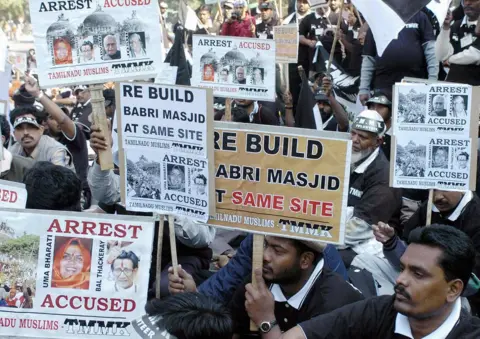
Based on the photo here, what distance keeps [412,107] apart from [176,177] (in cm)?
165

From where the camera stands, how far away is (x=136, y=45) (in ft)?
16.2

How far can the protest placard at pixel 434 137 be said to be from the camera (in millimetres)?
4871

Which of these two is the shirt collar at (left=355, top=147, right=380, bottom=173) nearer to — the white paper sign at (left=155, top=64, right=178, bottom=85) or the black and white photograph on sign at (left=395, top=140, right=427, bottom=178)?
the black and white photograph on sign at (left=395, top=140, right=427, bottom=178)

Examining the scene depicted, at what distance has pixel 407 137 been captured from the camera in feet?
16.4

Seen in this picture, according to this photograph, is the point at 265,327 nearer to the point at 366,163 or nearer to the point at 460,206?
the point at 460,206

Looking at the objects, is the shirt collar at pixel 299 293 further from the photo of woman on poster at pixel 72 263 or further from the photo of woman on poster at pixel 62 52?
the photo of woman on poster at pixel 62 52

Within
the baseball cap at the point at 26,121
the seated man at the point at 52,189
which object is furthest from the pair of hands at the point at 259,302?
the baseball cap at the point at 26,121

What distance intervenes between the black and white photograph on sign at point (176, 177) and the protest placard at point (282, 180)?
183 millimetres

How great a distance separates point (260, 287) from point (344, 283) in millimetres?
443

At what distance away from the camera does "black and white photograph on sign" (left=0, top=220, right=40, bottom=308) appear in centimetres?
384

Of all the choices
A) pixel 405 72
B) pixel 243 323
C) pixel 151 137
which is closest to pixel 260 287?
pixel 243 323

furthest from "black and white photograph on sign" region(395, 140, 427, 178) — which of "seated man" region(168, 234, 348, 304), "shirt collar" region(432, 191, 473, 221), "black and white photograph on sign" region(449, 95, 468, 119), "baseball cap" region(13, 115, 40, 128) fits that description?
"baseball cap" region(13, 115, 40, 128)

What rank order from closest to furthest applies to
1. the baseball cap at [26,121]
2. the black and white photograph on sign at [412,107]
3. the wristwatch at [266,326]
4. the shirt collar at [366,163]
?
the wristwatch at [266,326]
the black and white photograph on sign at [412,107]
the shirt collar at [366,163]
the baseball cap at [26,121]

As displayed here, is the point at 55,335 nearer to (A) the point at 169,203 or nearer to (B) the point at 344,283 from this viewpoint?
(A) the point at 169,203
